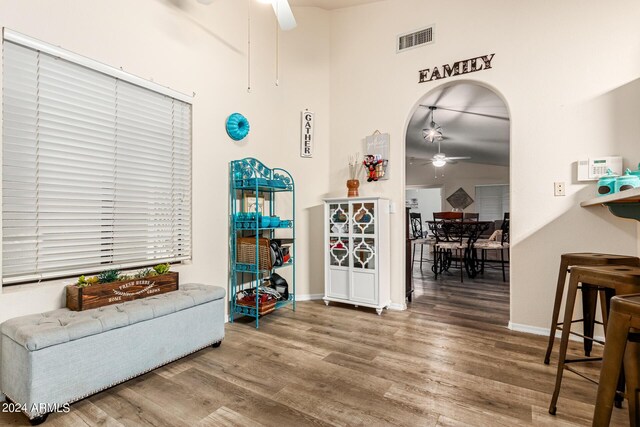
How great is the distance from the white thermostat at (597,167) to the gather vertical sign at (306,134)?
2625mm

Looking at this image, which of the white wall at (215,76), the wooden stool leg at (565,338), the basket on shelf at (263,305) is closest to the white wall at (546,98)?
the white wall at (215,76)

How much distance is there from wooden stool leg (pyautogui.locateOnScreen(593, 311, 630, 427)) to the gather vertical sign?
3.16 metres

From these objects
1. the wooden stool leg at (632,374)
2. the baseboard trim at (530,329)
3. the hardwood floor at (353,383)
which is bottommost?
the hardwood floor at (353,383)

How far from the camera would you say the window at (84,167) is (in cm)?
175

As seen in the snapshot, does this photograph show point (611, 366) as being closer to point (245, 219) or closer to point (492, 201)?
point (245, 219)

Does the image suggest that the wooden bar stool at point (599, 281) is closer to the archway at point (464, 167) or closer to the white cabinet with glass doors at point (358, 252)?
the archway at point (464, 167)

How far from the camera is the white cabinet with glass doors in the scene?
10.6 ft

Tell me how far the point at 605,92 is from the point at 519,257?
58.7 inches

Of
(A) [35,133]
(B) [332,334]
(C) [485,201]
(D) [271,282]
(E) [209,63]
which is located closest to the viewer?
(A) [35,133]

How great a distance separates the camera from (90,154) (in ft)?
6.73

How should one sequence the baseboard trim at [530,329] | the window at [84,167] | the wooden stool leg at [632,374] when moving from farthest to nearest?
1. the baseboard trim at [530,329]
2. the window at [84,167]
3. the wooden stool leg at [632,374]

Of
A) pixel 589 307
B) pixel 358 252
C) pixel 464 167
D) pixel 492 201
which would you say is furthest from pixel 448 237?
pixel 464 167

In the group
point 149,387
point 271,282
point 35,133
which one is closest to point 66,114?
point 35,133

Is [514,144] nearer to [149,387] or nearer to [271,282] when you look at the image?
[271,282]
